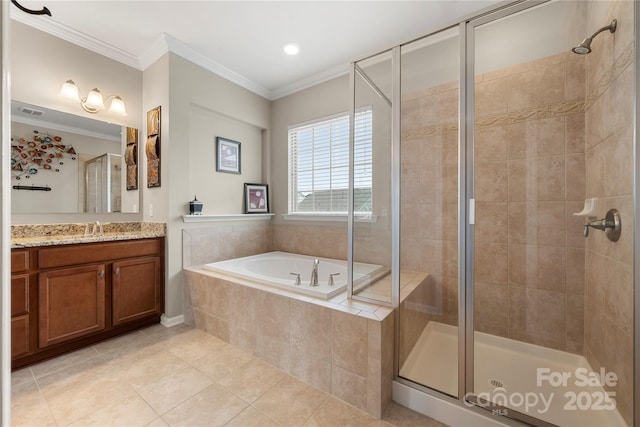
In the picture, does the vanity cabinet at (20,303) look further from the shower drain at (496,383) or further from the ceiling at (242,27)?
the shower drain at (496,383)

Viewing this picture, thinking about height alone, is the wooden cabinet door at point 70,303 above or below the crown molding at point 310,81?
below

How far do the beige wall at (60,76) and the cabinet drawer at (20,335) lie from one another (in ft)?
2.73

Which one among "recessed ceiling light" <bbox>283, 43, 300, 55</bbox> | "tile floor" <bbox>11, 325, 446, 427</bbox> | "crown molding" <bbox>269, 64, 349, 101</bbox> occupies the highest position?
"recessed ceiling light" <bbox>283, 43, 300, 55</bbox>

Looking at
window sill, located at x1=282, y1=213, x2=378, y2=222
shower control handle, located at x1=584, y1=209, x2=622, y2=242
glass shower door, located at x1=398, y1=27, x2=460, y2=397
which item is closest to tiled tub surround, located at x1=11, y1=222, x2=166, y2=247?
window sill, located at x1=282, y1=213, x2=378, y2=222

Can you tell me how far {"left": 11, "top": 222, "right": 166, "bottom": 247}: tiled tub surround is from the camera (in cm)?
204

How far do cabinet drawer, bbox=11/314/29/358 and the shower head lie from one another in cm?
378

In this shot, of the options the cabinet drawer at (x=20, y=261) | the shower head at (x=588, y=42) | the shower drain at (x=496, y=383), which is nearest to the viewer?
the shower head at (x=588, y=42)

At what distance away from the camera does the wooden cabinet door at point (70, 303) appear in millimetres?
1952

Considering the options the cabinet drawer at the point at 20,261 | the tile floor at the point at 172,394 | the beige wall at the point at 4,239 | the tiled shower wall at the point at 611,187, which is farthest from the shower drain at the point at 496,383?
the cabinet drawer at the point at 20,261

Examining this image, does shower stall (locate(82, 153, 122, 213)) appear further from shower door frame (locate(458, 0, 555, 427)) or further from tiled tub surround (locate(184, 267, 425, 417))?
shower door frame (locate(458, 0, 555, 427))

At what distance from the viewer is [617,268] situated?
1.30 m

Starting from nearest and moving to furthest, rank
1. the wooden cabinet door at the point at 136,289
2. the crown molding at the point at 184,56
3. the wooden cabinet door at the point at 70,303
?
the wooden cabinet door at the point at 70,303 < the wooden cabinet door at the point at 136,289 < the crown molding at the point at 184,56

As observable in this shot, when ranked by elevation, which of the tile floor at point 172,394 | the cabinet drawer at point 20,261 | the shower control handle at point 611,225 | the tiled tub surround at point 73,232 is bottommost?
the tile floor at point 172,394

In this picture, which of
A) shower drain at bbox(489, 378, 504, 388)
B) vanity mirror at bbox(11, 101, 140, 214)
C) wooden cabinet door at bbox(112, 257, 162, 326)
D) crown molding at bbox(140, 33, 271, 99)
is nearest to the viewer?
shower drain at bbox(489, 378, 504, 388)
